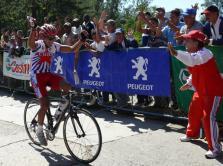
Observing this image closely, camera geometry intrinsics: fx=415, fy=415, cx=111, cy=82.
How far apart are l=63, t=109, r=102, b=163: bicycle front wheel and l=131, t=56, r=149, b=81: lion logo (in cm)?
301

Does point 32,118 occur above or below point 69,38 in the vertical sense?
below

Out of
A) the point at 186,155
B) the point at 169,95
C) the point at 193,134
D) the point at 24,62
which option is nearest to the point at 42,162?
the point at 186,155

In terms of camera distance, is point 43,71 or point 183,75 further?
point 183,75

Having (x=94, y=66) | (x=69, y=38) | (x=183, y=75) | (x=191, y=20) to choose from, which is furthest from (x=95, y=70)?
(x=191, y=20)

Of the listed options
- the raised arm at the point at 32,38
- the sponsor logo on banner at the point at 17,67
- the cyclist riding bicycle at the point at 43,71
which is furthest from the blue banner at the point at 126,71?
the raised arm at the point at 32,38

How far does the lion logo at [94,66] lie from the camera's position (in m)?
9.96

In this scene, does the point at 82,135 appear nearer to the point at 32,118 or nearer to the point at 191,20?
the point at 32,118

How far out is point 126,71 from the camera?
30.3ft

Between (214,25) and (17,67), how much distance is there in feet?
24.3

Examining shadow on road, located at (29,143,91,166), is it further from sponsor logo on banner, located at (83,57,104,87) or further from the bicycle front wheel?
sponsor logo on banner, located at (83,57,104,87)

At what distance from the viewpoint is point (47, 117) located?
6.74m

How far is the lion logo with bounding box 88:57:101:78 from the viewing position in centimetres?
996

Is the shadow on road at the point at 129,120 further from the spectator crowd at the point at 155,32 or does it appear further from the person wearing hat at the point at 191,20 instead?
the person wearing hat at the point at 191,20

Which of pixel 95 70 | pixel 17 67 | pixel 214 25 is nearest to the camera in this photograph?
pixel 214 25
